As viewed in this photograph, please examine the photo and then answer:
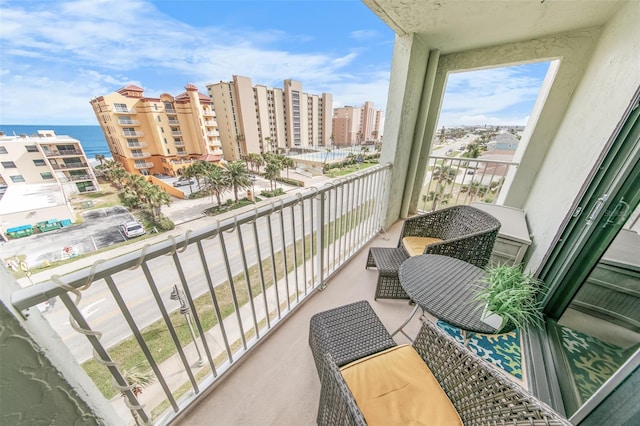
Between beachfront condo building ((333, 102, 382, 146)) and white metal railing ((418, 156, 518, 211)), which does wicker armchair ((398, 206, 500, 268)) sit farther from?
beachfront condo building ((333, 102, 382, 146))

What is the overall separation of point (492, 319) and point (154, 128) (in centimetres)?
1503

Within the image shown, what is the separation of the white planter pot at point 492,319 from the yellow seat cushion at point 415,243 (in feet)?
2.47

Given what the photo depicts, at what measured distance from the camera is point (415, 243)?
1.97 metres

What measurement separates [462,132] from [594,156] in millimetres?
1960

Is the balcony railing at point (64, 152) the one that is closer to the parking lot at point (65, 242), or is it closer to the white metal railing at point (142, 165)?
the parking lot at point (65, 242)

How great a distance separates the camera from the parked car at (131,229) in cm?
553

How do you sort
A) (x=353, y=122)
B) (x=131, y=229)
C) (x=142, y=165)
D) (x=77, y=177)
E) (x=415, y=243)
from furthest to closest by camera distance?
1. (x=353, y=122)
2. (x=142, y=165)
3. (x=77, y=177)
4. (x=131, y=229)
5. (x=415, y=243)

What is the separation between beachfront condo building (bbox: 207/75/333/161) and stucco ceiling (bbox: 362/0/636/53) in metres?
14.8

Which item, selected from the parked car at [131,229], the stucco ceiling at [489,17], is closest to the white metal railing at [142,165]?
the parked car at [131,229]

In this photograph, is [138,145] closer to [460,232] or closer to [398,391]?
[460,232]

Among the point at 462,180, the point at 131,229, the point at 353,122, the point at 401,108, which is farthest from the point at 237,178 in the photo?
the point at 353,122

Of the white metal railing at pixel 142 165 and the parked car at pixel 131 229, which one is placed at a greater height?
the white metal railing at pixel 142 165

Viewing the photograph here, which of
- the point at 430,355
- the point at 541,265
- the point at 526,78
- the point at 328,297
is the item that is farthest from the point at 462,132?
the point at 430,355

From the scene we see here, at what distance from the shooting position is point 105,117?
9.84 m
